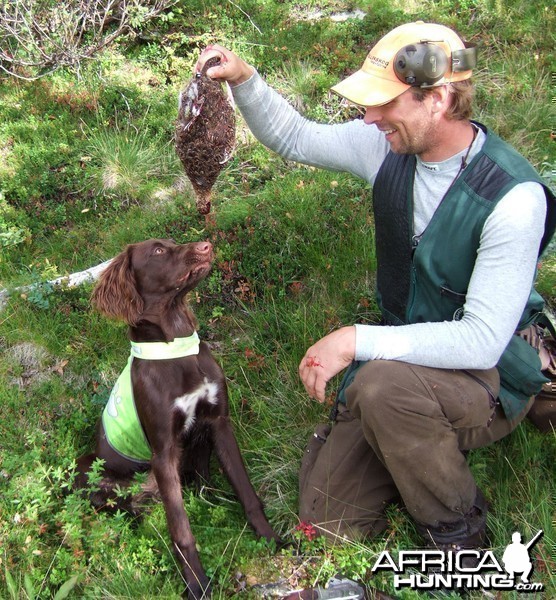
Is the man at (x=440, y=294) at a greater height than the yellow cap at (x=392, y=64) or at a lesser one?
lesser

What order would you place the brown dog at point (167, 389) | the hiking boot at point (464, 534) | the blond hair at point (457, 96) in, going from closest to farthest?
the blond hair at point (457, 96) → the hiking boot at point (464, 534) → the brown dog at point (167, 389)

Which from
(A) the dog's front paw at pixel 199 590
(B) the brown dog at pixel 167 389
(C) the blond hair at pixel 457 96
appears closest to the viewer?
(C) the blond hair at pixel 457 96

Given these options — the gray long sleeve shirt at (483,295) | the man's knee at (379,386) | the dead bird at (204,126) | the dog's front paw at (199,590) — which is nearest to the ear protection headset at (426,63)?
the gray long sleeve shirt at (483,295)

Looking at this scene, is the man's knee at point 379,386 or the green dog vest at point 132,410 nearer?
the man's knee at point 379,386

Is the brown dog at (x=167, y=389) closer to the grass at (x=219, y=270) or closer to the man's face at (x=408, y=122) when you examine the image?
the grass at (x=219, y=270)

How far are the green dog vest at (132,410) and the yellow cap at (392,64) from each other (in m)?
1.48

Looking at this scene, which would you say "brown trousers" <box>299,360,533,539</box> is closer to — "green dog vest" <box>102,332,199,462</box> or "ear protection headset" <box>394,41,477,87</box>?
"green dog vest" <box>102,332,199,462</box>

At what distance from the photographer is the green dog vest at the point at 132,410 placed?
3.05 meters

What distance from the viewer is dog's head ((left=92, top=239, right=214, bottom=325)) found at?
3.04 metres

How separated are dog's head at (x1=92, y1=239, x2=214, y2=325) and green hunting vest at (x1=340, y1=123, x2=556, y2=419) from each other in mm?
944

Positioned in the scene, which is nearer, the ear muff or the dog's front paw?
the ear muff

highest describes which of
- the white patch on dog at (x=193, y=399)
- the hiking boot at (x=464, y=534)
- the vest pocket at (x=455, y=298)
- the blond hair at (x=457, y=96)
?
the blond hair at (x=457, y=96)

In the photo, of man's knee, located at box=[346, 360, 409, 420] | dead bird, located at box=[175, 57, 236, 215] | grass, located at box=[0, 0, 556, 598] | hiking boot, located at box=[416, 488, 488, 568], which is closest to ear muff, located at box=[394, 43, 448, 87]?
dead bird, located at box=[175, 57, 236, 215]

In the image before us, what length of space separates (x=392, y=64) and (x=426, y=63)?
16cm
